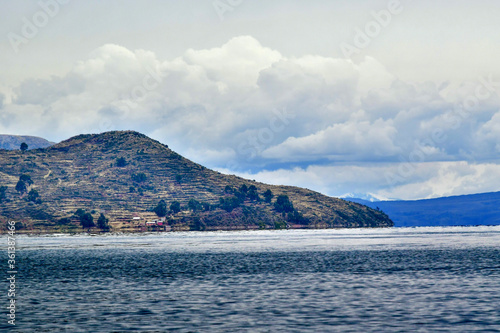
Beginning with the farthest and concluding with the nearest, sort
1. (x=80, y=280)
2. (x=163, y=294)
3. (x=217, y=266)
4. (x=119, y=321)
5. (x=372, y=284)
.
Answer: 1. (x=217, y=266)
2. (x=80, y=280)
3. (x=372, y=284)
4. (x=163, y=294)
5. (x=119, y=321)

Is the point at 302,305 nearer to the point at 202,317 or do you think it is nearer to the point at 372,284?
the point at 202,317

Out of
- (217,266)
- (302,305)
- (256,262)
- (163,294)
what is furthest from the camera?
(256,262)

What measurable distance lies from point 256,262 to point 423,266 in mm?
32613

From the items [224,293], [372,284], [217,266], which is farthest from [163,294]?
[217,266]

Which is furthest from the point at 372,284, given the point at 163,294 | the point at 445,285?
the point at 163,294

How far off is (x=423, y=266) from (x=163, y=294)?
49810mm

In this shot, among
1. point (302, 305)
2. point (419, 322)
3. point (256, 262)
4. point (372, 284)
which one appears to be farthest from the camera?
point (256, 262)

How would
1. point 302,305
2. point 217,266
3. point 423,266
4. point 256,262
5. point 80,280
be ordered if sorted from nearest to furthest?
point 302,305 < point 80,280 < point 423,266 < point 217,266 < point 256,262

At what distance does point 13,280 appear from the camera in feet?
289

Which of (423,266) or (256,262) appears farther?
(256,262)

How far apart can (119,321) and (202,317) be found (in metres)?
6.96

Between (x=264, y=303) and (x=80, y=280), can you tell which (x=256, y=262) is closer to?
(x=80, y=280)

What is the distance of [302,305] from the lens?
58875 mm

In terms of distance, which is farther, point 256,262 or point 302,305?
point 256,262
